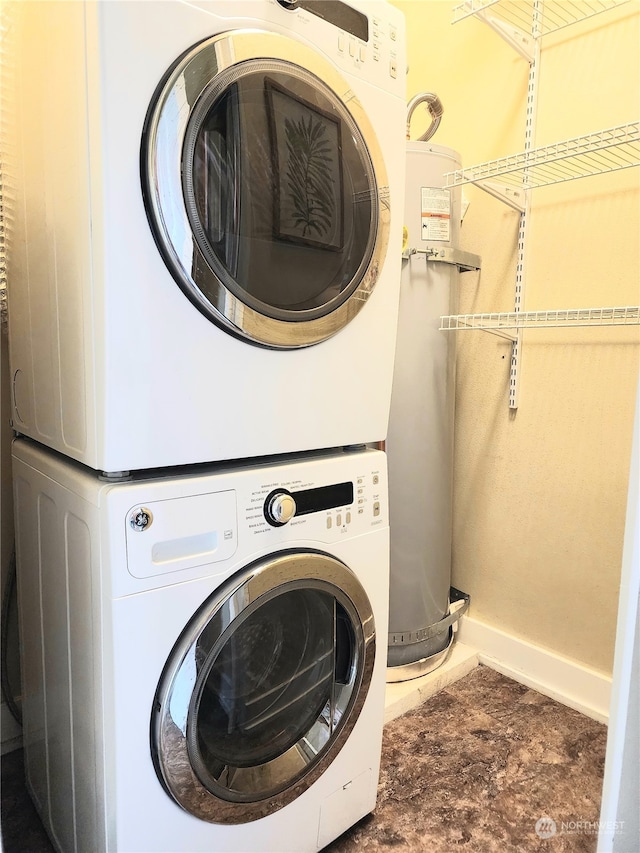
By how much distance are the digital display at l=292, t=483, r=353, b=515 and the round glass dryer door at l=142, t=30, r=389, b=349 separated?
0.25 metres

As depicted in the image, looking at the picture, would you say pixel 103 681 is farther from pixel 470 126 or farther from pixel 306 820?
pixel 470 126

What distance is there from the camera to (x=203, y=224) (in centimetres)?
82

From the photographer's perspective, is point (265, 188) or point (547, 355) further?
point (547, 355)

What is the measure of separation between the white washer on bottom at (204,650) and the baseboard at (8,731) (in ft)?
0.72

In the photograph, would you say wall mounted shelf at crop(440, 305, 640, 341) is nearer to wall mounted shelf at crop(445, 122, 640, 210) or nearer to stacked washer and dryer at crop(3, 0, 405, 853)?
wall mounted shelf at crop(445, 122, 640, 210)

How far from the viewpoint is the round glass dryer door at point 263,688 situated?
85 centimetres

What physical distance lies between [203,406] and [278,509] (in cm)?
21

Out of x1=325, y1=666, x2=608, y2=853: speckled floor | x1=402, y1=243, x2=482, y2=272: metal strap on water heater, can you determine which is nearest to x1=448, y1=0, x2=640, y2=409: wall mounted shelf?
x1=402, y1=243, x2=482, y2=272: metal strap on water heater

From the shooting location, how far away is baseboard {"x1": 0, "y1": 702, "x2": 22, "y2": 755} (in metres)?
1.35

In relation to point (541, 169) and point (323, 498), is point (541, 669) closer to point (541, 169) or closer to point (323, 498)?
point (323, 498)

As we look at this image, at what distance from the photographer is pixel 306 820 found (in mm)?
1052

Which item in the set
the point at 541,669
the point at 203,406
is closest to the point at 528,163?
the point at 203,406

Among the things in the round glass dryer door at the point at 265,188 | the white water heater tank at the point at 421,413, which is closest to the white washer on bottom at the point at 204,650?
the round glass dryer door at the point at 265,188

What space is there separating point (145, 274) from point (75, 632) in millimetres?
553
